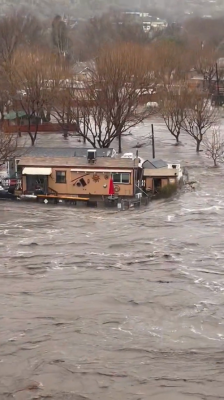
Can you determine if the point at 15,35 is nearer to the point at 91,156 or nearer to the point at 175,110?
the point at 175,110

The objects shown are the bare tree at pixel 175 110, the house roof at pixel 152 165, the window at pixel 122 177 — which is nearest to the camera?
the window at pixel 122 177

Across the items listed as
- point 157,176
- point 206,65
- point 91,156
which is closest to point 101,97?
point 91,156

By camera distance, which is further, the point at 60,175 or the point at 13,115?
the point at 13,115

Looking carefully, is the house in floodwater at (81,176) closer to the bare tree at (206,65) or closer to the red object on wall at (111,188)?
the red object on wall at (111,188)

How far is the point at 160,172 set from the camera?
73.2 ft

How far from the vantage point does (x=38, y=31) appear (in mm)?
78062

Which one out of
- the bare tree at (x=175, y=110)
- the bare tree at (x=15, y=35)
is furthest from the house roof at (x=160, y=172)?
the bare tree at (x=15, y=35)

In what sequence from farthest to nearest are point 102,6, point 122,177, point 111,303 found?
point 102,6
point 122,177
point 111,303

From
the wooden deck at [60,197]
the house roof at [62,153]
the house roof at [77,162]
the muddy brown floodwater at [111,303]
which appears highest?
the house roof at [62,153]

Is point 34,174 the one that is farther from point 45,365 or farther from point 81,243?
point 45,365

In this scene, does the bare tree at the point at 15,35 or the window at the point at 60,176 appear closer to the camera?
the window at the point at 60,176

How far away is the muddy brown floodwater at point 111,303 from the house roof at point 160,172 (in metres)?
1.51

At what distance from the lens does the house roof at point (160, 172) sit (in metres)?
22.2

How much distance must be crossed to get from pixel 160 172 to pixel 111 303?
9.26m
